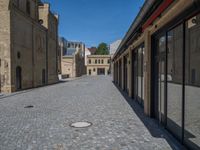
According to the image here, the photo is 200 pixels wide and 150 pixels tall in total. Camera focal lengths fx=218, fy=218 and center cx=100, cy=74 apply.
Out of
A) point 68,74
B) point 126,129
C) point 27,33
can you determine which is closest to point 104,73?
point 68,74

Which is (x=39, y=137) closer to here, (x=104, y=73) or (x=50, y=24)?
(x=50, y=24)

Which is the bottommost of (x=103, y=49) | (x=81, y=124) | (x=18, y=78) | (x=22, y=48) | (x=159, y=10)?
(x=81, y=124)

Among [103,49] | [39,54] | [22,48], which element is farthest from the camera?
[103,49]

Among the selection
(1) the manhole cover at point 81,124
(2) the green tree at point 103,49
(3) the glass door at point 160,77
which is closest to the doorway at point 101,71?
(2) the green tree at point 103,49

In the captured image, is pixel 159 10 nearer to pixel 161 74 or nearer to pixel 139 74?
pixel 161 74

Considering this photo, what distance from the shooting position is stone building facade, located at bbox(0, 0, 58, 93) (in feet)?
66.3

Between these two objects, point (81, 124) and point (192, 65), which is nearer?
point (192, 65)

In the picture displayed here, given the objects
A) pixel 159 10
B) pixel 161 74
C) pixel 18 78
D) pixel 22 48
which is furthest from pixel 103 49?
pixel 159 10

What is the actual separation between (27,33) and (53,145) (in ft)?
71.1

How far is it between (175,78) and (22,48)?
2019 centimetres

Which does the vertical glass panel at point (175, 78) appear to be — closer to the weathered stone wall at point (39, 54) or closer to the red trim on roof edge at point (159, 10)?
the red trim on roof edge at point (159, 10)

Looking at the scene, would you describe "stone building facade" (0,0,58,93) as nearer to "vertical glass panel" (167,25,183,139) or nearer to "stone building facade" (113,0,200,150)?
"stone building facade" (113,0,200,150)

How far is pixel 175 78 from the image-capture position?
6.29m

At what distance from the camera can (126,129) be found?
6.96 m
